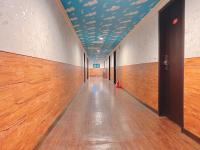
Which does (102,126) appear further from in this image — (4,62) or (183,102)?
(4,62)

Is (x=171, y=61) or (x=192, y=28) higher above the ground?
(x=192, y=28)

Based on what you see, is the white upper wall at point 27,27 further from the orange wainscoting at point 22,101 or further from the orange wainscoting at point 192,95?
the orange wainscoting at point 192,95

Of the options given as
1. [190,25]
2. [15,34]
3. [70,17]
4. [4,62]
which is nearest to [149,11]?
[190,25]

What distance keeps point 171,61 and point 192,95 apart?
4.11ft

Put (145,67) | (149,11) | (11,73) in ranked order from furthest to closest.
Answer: (145,67) → (149,11) → (11,73)

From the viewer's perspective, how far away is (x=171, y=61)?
3.60m

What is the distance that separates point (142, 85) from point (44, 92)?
362cm

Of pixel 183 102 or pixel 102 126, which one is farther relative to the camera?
pixel 102 126

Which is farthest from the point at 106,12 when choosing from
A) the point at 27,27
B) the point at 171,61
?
the point at 27,27

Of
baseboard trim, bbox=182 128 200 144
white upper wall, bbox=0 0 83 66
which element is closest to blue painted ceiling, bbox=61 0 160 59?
white upper wall, bbox=0 0 83 66

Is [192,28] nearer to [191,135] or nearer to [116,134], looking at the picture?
[191,135]

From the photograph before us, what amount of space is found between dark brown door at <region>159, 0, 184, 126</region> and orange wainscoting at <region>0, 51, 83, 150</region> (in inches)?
106

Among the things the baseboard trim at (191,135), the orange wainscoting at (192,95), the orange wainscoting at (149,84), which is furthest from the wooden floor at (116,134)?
the orange wainscoting at (149,84)

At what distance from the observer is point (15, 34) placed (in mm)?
1679
